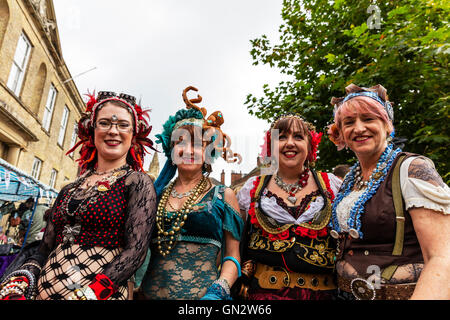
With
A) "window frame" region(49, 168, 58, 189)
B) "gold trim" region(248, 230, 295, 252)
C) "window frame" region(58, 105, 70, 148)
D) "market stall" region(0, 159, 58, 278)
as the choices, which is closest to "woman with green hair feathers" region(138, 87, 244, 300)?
"gold trim" region(248, 230, 295, 252)

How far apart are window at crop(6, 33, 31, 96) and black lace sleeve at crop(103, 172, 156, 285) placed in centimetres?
1278

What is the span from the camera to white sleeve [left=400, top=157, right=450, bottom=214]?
1.36 metres

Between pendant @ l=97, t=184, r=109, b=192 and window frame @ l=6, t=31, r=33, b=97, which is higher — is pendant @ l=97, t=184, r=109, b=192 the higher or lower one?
the lower one

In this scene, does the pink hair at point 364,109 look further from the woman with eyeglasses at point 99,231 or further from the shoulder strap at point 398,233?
the woman with eyeglasses at point 99,231

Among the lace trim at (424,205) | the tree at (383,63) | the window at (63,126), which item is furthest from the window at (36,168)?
the lace trim at (424,205)

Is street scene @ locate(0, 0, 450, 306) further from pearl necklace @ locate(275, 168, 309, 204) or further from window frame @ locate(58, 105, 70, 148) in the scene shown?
window frame @ locate(58, 105, 70, 148)

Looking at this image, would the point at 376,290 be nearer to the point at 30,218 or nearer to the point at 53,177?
the point at 30,218

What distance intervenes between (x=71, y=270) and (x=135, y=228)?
1.51 feet

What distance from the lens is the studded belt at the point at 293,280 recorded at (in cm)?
209

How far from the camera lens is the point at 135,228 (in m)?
1.76

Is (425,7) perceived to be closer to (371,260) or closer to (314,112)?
(314,112)

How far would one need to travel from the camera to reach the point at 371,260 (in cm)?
161

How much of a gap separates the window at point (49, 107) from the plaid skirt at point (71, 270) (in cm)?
1572
